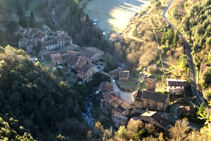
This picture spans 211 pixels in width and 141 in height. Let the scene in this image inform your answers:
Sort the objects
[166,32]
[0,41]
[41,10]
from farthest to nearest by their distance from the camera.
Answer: [41,10] < [166,32] < [0,41]

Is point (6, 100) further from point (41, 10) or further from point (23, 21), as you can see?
point (41, 10)

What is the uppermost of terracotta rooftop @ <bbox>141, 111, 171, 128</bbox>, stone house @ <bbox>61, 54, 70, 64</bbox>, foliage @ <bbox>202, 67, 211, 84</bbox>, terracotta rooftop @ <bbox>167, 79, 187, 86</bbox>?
foliage @ <bbox>202, 67, 211, 84</bbox>

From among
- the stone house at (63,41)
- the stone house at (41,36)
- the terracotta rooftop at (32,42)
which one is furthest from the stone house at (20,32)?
the stone house at (63,41)

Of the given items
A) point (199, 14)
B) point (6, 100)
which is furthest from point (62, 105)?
point (199, 14)

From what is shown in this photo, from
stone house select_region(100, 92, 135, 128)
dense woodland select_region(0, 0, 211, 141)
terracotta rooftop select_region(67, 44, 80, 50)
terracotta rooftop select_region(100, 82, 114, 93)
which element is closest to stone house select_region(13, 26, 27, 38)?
dense woodland select_region(0, 0, 211, 141)

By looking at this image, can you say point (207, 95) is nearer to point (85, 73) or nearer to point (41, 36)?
point (85, 73)

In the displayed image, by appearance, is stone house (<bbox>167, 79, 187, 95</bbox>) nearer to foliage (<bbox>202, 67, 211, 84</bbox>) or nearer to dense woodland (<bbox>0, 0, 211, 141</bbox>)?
dense woodland (<bbox>0, 0, 211, 141</bbox>)
